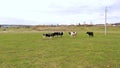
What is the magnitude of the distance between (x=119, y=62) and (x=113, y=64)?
0.65 meters

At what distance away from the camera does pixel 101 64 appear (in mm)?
16969

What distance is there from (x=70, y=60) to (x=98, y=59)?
6.75 feet

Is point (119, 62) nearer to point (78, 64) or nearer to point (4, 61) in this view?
point (78, 64)

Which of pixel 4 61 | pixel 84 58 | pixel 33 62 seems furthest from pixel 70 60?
pixel 4 61

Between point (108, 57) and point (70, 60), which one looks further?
point (108, 57)

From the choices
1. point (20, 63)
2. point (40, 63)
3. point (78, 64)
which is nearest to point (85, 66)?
point (78, 64)

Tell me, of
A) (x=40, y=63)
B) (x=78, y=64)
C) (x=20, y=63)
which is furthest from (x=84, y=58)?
(x=20, y=63)

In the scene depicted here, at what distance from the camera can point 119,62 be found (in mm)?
17406

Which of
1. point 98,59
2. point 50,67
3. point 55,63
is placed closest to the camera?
point 50,67

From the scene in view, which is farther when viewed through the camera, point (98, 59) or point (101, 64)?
point (98, 59)

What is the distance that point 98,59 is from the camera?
1864 cm

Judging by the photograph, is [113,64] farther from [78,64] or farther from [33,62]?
[33,62]

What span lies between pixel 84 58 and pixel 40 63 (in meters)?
3.64

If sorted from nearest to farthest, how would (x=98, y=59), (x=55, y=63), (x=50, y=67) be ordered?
1. (x=50, y=67)
2. (x=55, y=63)
3. (x=98, y=59)
